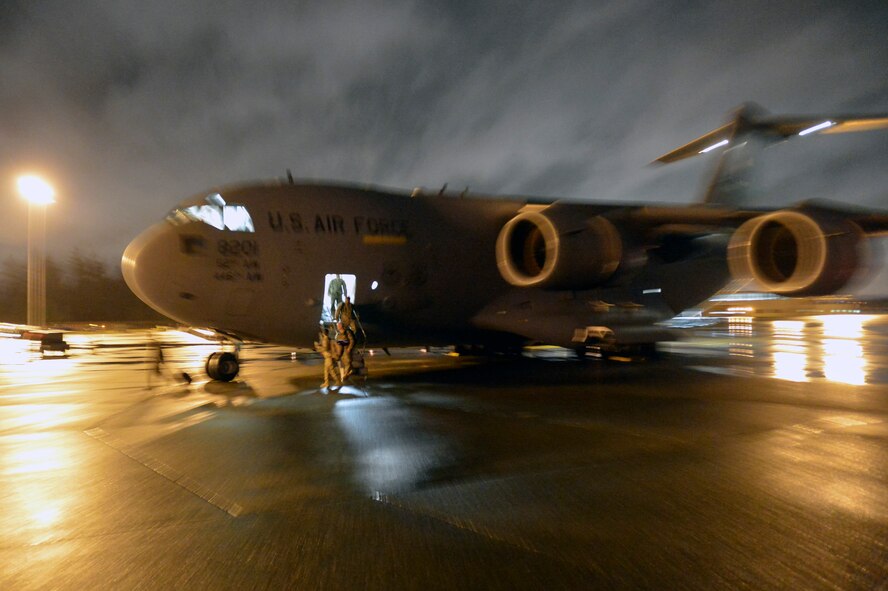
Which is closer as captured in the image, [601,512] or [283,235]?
[601,512]

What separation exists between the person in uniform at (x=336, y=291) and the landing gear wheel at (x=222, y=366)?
1.93 meters

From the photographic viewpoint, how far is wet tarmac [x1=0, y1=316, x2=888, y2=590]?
2697 mm

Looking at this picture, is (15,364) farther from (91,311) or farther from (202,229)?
(91,311)

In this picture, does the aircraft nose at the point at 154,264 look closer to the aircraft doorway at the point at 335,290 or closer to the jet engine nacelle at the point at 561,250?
the aircraft doorway at the point at 335,290

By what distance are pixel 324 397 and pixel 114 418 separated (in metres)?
2.52

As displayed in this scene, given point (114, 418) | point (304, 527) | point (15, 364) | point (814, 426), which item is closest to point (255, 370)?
point (114, 418)

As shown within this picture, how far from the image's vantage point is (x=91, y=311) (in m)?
42.2

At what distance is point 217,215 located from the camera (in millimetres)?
8820

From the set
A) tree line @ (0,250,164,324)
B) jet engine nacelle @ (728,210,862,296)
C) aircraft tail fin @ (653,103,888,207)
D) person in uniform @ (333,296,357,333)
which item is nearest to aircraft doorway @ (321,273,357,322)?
person in uniform @ (333,296,357,333)

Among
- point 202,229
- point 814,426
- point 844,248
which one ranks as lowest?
point 814,426

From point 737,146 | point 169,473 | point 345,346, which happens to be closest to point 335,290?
point 345,346

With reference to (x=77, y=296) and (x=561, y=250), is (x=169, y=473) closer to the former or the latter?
(x=561, y=250)

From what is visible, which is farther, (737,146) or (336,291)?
(737,146)

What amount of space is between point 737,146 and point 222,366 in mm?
14113
